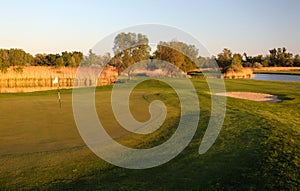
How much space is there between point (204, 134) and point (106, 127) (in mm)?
2977

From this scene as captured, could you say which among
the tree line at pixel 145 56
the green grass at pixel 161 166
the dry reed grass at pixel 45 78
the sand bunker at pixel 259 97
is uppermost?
the tree line at pixel 145 56

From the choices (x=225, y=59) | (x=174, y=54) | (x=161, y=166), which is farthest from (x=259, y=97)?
(x=225, y=59)

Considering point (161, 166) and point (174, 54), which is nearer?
point (161, 166)

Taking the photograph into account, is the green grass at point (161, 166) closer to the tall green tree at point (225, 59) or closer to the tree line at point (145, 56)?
the tree line at point (145, 56)

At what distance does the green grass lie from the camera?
16.1 feet

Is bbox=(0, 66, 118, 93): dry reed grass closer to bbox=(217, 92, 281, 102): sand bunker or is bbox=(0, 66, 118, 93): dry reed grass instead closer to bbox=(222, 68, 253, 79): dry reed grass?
bbox=(217, 92, 281, 102): sand bunker

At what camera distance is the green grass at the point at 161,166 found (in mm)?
4895

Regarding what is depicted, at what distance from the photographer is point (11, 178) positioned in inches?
206

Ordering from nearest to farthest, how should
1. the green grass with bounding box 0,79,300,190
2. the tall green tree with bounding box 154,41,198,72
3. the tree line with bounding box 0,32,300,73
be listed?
the green grass with bounding box 0,79,300,190, the tree line with bounding box 0,32,300,73, the tall green tree with bounding box 154,41,198,72

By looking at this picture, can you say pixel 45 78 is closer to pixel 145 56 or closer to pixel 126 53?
pixel 126 53

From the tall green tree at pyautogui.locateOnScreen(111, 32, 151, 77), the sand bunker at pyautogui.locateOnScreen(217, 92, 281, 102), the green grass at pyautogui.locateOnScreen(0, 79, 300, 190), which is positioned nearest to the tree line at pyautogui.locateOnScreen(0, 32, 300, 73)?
the tall green tree at pyautogui.locateOnScreen(111, 32, 151, 77)

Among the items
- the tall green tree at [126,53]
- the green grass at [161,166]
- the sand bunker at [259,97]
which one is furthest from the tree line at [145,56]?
the green grass at [161,166]

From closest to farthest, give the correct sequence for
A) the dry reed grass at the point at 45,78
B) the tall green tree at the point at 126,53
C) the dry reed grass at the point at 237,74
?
the dry reed grass at the point at 45,78
the tall green tree at the point at 126,53
the dry reed grass at the point at 237,74

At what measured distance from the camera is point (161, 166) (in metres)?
5.88
